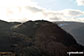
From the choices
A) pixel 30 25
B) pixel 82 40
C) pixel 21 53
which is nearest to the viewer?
pixel 21 53

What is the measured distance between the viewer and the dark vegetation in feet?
136

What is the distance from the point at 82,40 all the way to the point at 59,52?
312 ft

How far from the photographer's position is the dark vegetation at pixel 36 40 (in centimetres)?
4146

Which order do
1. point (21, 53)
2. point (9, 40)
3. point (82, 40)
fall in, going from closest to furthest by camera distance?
point (21, 53), point (9, 40), point (82, 40)

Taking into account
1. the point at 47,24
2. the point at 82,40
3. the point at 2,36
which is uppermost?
the point at 47,24

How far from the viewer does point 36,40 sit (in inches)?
1853

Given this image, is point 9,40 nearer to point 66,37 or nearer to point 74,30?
point 66,37

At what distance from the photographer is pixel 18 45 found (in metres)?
44.2

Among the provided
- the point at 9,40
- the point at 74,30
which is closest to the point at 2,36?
the point at 9,40

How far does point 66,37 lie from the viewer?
5334cm

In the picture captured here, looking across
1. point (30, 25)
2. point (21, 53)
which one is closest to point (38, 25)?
point (30, 25)

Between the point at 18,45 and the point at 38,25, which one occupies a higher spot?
the point at 38,25

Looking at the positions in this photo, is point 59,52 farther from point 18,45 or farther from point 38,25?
point 38,25

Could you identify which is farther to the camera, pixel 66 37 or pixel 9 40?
pixel 66 37
